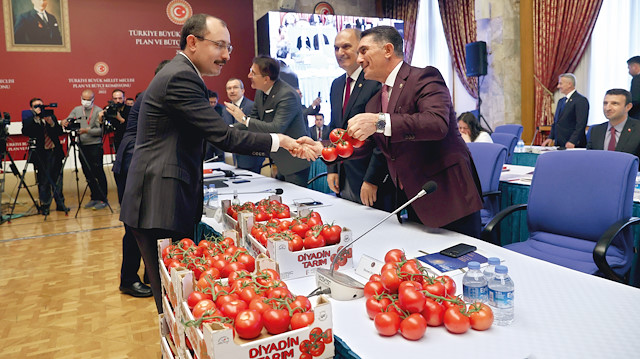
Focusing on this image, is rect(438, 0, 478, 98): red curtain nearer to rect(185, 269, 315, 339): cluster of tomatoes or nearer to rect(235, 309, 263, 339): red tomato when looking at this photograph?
rect(185, 269, 315, 339): cluster of tomatoes

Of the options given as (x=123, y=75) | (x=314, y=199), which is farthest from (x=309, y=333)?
(x=123, y=75)

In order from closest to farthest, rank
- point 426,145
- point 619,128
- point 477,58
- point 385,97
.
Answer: point 426,145 < point 385,97 < point 619,128 < point 477,58

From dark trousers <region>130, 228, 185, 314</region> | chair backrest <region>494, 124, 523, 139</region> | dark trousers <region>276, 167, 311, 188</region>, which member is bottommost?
dark trousers <region>130, 228, 185, 314</region>

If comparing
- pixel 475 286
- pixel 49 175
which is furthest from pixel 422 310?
pixel 49 175

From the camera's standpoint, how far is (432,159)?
1983 mm

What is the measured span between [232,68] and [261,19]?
3.48 ft

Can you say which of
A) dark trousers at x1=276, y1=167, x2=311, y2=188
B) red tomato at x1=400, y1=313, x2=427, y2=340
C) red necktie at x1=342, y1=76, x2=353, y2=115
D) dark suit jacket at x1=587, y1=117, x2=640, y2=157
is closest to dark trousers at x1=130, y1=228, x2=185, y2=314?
red tomato at x1=400, y1=313, x2=427, y2=340

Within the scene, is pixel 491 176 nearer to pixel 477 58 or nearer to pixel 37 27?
pixel 477 58

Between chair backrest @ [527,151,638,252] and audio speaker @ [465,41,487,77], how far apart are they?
529 centimetres

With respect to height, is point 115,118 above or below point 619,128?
above

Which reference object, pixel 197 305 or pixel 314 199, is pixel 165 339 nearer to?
pixel 197 305

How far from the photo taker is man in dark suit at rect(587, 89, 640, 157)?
4070mm

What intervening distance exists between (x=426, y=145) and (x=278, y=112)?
1.70 metres

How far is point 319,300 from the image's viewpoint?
1.02m
